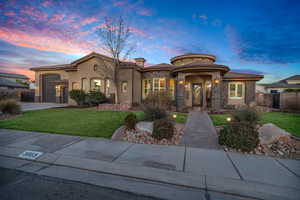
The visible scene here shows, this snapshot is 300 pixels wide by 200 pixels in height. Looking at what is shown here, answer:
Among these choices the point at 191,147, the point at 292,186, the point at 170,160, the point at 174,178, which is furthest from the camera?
the point at 191,147

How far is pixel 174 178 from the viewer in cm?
272

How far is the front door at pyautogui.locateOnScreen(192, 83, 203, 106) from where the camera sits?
14208 millimetres

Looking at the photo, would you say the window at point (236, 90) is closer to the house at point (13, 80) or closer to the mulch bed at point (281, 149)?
the mulch bed at point (281, 149)

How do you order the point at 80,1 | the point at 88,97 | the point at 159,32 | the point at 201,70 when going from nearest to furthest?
the point at 80,1 < the point at 201,70 < the point at 159,32 < the point at 88,97

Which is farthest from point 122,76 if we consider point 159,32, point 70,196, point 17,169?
point 70,196

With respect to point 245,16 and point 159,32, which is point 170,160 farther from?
point 159,32

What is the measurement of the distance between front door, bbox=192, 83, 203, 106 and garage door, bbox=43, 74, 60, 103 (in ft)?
61.7

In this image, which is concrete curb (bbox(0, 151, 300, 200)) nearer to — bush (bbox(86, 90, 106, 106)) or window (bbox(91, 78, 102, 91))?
bush (bbox(86, 90, 106, 106))

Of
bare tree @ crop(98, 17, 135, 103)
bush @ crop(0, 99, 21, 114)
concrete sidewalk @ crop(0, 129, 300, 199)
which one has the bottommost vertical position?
concrete sidewalk @ crop(0, 129, 300, 199)

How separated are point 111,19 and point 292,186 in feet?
54.8

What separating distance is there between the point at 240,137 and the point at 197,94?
10.8 meters

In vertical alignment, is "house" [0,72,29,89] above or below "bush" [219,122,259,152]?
above

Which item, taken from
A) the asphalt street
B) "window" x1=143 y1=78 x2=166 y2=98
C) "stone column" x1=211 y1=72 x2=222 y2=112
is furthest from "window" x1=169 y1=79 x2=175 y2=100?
the asphalt street

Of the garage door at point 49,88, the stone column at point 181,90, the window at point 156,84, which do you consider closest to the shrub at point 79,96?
the window at point 156,84
